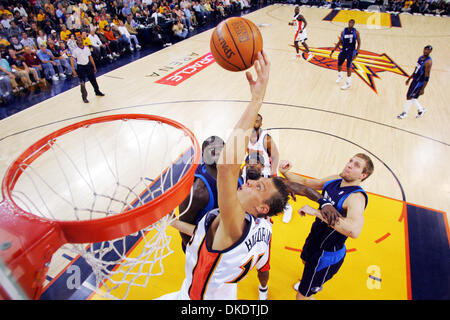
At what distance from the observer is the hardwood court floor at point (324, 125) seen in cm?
294

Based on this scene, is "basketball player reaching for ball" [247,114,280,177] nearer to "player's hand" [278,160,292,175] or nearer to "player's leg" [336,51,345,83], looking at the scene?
"player's hand" [278,160,292,175]

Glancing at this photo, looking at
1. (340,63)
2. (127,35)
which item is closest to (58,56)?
(127,35)

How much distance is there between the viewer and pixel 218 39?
6.98ft

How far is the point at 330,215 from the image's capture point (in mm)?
1900

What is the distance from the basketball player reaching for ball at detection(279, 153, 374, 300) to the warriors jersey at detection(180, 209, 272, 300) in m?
0.51

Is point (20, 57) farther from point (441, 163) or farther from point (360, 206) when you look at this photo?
point (441, 163)

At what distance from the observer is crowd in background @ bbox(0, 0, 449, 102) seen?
745 cm

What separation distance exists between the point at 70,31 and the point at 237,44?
32.1 ft

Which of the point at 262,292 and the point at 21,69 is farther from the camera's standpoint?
A: the point at 21,69

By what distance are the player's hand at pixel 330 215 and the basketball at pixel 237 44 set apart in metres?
1.17

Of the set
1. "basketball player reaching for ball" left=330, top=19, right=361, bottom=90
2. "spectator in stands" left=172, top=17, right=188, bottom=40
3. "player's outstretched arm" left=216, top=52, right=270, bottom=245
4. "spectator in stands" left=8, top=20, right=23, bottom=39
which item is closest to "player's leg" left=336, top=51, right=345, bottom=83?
"basketball player reaching for ball" left=330, top=19, right=361, bottom=90

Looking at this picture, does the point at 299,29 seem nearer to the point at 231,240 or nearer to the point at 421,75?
the point at 421,75

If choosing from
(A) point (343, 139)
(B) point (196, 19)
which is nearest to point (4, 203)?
(A) point (343, 139)

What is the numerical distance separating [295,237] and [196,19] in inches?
543
